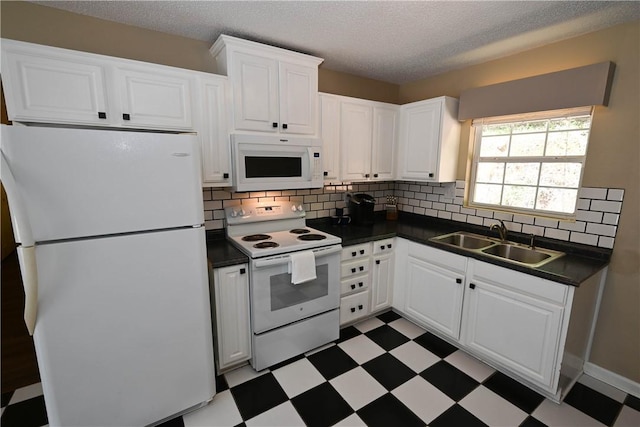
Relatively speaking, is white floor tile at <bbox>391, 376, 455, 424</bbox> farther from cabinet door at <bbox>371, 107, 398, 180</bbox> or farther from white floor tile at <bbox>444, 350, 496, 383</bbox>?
cabinet door at <bbox>371, 107, 398, 180</bbox>

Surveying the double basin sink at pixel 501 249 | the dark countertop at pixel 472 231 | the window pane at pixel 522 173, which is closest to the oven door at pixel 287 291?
the dark countertop at pixel 472 231

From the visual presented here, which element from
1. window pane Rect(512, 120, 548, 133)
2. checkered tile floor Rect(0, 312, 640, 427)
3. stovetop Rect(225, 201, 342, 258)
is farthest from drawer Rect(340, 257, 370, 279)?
window pane Rect(512, 120, 548, 133)

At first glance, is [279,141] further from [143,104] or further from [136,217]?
[136,217]

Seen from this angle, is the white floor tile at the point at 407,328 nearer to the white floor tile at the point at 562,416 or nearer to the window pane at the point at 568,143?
the white floor tile at the point at 562,416

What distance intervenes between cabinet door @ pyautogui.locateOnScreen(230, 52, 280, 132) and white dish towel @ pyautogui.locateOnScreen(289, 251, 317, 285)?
100cm

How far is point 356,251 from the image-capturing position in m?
2.54

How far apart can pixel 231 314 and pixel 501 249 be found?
86.6 inches

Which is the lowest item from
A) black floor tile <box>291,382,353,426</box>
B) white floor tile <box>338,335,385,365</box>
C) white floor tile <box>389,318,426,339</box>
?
black floor tile <box>291,382,353,426</box>

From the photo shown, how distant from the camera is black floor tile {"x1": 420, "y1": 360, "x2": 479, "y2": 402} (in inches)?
76.2

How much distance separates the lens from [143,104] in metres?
1.85

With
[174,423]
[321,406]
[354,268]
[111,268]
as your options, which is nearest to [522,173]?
[354,268]

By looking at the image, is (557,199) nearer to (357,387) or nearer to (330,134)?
(330,134)

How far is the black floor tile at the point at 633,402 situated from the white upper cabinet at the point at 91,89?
3.38m

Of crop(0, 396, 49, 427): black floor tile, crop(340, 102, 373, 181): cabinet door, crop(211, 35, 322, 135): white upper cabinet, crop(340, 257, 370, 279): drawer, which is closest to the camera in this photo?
crop(0, 396, 49, 427): black floor tile
